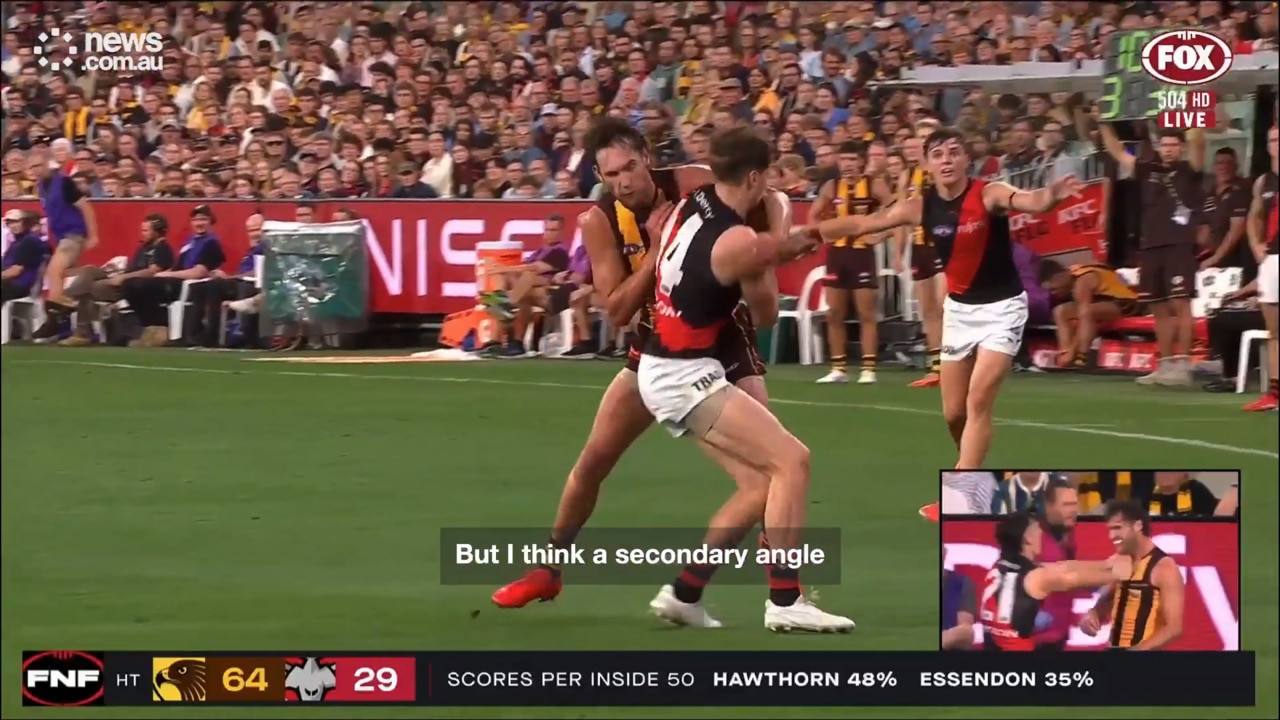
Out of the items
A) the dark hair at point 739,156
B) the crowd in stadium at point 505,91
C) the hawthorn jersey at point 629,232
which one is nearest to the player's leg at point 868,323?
the crowd in stadium at point 505,91

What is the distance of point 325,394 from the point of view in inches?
647

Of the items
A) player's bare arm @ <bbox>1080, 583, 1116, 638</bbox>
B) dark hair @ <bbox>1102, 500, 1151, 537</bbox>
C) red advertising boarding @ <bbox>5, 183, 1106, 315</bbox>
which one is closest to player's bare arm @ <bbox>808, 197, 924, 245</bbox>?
dark hair @ <bbox>1102, 500, 1151, 537</bbox>

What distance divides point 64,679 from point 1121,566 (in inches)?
128

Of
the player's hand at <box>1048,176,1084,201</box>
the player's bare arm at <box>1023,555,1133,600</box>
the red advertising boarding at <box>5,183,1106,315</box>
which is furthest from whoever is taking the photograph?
the red advertising boarding at <box>5,183,1106,315</box>

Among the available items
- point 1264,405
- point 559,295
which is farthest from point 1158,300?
point 559,295

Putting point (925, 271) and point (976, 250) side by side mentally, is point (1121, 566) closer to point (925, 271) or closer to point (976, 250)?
point (976, 250)

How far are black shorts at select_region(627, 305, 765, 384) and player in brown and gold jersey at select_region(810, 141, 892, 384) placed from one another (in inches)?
347

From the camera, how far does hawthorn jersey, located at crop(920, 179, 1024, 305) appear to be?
10.8 m

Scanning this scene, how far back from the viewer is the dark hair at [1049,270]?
58.5 ft

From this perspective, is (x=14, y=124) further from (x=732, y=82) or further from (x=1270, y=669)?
(x=1270, y=669)

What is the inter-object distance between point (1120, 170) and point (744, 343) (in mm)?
10270

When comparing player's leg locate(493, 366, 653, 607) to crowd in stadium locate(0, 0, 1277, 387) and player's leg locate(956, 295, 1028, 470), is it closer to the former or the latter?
player's leg locate(956, 295, 1028, 470)

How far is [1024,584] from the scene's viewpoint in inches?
267

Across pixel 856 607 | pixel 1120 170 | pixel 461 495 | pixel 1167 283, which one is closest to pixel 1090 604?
pixel 856 607
